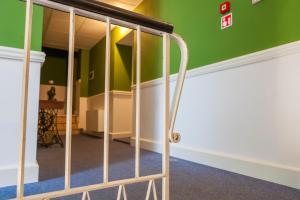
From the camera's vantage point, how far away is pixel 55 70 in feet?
20.8

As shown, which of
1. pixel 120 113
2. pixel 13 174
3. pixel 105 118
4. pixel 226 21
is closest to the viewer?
pixel 105 118

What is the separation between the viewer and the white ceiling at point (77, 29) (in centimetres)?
352

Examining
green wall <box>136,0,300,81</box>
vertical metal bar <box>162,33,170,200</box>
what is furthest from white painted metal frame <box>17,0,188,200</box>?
green wall <box>136,0,300,81</box>

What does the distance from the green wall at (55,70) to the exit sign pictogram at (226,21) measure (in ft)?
17.1

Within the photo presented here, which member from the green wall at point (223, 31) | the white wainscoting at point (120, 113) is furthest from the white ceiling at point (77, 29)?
the white wainscoting at point (120, 113)

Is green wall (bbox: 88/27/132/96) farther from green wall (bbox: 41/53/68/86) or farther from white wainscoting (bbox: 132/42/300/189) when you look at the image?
white wainscoting (bbox: 132/42/300/189)

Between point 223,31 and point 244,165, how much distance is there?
1.06 meters

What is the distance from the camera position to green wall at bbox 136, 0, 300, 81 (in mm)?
1471

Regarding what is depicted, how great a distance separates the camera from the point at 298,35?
1.37 m

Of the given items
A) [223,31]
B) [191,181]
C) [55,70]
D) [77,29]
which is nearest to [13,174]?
[191,181]

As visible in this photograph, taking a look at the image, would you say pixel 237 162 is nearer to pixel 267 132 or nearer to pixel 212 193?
pixel 267 132

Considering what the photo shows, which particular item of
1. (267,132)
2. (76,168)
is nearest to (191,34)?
(267,132)

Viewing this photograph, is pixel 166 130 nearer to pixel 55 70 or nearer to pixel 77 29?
pixel 77 29

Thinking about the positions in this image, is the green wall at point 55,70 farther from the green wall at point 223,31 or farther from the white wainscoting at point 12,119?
the white wainscoting at point 12,119
